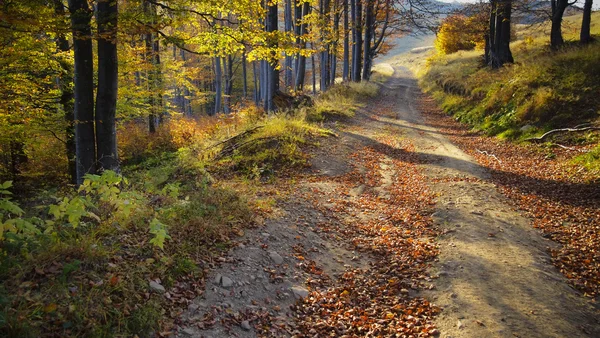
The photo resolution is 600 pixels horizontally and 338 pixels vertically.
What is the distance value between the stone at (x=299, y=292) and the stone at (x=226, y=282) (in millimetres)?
876

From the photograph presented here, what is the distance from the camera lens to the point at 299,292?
4.96m

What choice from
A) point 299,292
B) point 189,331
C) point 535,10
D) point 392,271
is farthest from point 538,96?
point 189,331

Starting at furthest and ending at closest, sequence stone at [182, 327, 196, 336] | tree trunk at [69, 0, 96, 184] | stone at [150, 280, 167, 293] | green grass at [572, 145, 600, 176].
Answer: green grass at [572, 145, 600, 176] < tree trunk at [69, 0, 96, 184] < stone at [150, 280, 167, 293] < stone at [182, 327, 196, 336]

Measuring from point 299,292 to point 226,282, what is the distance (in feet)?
3.32

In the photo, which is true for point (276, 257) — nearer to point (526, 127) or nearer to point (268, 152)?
point (268, 152)

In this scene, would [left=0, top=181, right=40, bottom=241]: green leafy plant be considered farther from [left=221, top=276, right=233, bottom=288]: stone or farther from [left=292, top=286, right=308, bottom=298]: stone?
[left=292, top=286, right=308, bottom=298]: stone

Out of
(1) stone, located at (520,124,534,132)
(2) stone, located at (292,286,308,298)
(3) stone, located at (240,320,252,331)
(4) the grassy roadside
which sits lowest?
(2) stone, located at (292,286,308,298)

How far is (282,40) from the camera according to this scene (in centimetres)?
853

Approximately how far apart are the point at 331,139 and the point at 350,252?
24.6ft

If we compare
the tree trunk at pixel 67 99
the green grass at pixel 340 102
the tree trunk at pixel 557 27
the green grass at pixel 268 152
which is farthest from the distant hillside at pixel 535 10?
the tree trunk at pixel 67 99

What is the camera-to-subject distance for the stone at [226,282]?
4641mm

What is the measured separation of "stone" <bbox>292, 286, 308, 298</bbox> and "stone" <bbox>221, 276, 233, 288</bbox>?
2.88 ft

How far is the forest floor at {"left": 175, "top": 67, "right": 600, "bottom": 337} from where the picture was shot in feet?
14.1

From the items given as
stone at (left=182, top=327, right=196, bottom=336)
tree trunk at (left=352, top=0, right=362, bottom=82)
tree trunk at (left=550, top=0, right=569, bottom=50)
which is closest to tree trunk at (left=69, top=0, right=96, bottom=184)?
stone at (left=182, top=327, right=196, bottom=336)
